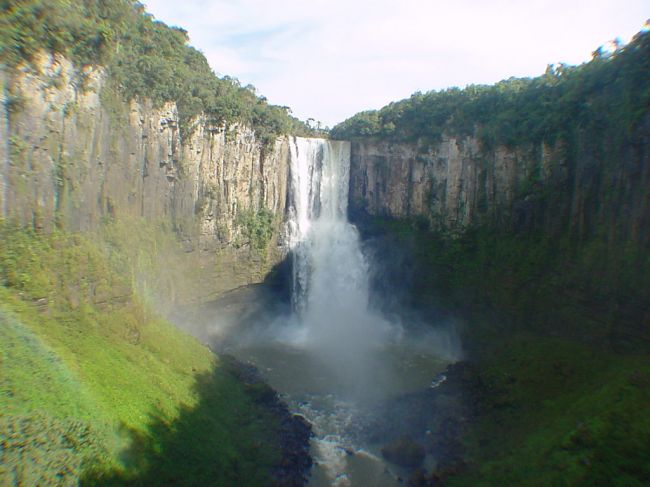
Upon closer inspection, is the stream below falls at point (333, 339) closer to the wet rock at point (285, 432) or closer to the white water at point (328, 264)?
the white water at point (328, 264)

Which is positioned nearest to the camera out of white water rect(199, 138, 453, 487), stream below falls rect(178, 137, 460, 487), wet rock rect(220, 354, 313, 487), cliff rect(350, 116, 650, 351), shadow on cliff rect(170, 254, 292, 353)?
wet rock rect(220, 354, 313, 487)

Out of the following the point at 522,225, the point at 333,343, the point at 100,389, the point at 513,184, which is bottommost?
the point at 333,343

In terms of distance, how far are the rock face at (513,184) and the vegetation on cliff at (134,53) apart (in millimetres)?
6475

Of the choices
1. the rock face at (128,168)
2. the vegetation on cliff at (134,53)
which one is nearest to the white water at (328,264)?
the rock face at (128,168)

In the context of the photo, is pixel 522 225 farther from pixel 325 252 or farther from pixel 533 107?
pixel 325 252

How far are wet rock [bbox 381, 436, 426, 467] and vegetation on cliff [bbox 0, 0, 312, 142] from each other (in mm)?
15330

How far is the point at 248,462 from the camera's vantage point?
13.4 meters

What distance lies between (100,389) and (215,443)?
11.5ft

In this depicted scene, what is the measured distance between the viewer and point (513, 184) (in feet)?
72.0

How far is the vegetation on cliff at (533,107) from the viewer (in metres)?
16.8

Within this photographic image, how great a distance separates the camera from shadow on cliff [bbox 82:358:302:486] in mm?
11164

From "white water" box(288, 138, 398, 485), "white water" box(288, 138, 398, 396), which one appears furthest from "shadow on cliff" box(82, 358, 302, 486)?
"white water" box(288, 138, 398, 396)

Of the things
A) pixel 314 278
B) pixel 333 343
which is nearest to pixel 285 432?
pixel 333 343

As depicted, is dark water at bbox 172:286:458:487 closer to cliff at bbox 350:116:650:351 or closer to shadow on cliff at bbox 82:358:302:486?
shadow on cliff at bbox 82:358:302:486
